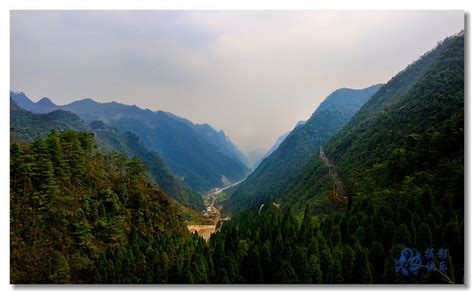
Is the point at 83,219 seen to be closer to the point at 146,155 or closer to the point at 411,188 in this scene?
the point at 411,188

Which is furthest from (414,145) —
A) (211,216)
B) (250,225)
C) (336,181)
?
(211,216)

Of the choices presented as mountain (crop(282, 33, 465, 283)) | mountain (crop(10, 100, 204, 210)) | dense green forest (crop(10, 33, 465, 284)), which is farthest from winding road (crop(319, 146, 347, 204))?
mountain (crop(10, 100, 204, 210))

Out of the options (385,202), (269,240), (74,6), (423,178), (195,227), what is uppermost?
(74,6)

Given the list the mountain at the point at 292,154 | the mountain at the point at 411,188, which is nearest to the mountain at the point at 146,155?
the mountain at the point at 292,154

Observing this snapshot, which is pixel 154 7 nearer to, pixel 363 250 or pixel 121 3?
pixel 121 3

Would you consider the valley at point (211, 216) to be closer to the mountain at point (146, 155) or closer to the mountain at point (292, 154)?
the mountain at point (146, 155)

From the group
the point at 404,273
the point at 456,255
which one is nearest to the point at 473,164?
the point at 456,255

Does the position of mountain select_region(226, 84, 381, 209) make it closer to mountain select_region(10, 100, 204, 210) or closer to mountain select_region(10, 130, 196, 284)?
mountain select_region(10, 100, 204, 210)
